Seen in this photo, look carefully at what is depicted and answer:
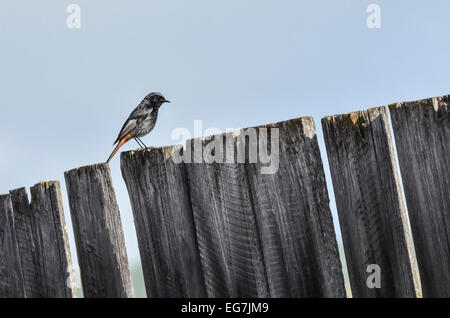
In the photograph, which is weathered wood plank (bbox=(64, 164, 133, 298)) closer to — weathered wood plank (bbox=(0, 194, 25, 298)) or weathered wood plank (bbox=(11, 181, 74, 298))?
weathered wood plank (bbox=(11, 181, 74, 298))

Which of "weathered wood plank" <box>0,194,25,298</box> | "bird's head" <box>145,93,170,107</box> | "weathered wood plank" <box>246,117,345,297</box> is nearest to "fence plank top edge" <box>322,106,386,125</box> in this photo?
"weathered wood plank" <box>246,117,345,297</box>

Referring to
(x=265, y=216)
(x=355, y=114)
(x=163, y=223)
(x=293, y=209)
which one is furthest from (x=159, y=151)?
(x=355, y=114)

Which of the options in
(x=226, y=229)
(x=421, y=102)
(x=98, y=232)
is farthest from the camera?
(x=98, y=232)

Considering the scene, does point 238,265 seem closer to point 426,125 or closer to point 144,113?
point 426,125

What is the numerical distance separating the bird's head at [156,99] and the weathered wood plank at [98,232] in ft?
13.0

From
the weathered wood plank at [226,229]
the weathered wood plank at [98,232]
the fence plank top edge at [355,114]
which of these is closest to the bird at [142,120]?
the weathered wood plank at [98,232]

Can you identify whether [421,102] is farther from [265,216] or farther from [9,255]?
[9,255]

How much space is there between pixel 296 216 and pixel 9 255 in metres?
2.75

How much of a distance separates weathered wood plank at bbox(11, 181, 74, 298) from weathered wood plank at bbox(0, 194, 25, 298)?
126mm

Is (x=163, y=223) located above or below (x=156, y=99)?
below

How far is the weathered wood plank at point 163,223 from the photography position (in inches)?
164

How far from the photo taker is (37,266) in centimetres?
508

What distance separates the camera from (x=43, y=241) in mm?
4922

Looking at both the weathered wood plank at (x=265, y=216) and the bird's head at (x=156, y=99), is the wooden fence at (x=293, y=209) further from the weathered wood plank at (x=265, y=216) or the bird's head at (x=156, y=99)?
the bird's head at (x=156, y=99)
